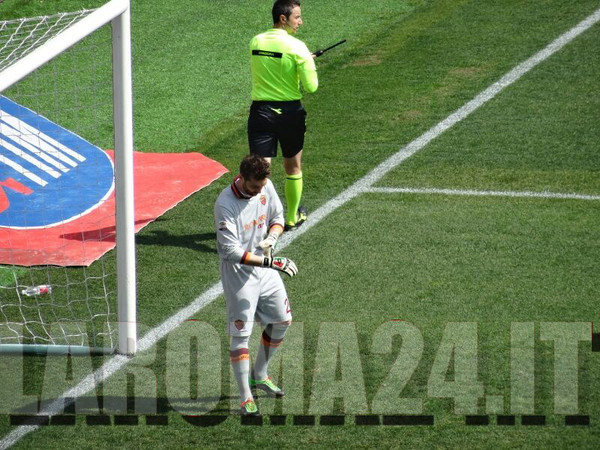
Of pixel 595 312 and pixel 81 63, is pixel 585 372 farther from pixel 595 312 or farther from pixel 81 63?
pixel 81 63

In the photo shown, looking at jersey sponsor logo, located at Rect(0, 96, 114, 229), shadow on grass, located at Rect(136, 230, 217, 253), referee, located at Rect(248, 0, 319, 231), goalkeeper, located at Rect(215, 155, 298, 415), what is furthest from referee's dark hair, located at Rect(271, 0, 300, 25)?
goalkeeper, located at Rect(215, 155, 298, 415)

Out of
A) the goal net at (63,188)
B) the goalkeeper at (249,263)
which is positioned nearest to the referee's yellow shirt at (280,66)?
the goal net at (63,188)

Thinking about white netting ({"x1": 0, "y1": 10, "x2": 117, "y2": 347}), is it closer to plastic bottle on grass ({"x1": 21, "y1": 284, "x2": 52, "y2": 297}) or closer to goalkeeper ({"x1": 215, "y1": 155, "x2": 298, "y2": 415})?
plastic bottle on grass ({"x1": 21, "y1": 284, "x2": 52, "y2": 297})

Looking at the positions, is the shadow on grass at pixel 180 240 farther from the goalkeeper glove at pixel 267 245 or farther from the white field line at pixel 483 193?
the goalkeeper glove at pixel 267 245

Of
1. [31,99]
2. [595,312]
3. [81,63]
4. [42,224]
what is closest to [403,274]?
[595,312]

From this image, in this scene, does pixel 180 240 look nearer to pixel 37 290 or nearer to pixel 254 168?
pixel 37 290

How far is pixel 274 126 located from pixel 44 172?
3231mm

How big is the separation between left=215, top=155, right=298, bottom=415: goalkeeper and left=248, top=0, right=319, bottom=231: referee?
3243 mm

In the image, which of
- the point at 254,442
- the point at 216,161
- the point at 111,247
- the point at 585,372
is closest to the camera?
the point at 254,442

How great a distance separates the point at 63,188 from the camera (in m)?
12.9

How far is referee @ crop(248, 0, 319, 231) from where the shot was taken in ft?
36.6

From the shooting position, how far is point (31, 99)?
48.4 feet

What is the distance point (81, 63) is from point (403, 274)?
839 centimetres

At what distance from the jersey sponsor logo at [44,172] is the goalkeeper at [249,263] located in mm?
4537
